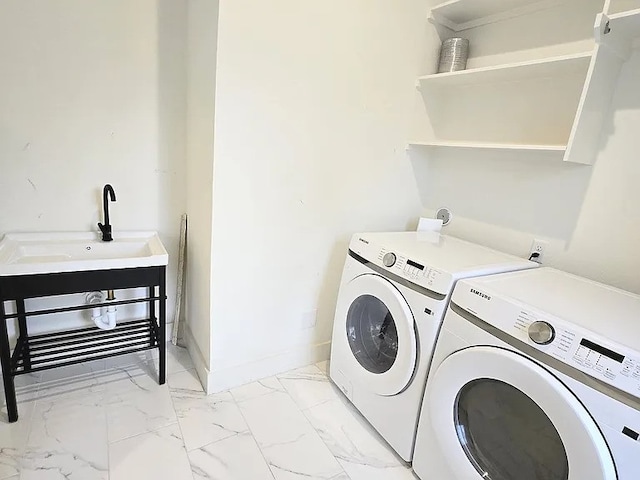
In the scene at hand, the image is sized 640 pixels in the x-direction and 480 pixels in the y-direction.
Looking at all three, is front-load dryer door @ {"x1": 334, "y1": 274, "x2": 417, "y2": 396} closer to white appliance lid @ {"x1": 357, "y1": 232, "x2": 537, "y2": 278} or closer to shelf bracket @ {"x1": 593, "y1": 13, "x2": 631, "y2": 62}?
white appliance lid @ {"x1": 357, "y1": 232, "x2": 537, "y2": 278}

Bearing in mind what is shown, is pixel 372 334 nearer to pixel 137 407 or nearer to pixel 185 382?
pixel 185 382

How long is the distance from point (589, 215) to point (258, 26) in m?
1.60

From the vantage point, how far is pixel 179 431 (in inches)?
63.5

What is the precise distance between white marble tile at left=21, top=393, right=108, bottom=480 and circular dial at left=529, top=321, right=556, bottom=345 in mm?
1545

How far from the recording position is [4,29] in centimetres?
158

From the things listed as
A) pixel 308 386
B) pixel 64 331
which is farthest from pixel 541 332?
pixel 64 331

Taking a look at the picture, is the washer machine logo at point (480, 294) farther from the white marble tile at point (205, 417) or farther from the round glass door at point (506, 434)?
the white marble tile at point (205, 417)

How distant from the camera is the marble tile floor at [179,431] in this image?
4.72 feet

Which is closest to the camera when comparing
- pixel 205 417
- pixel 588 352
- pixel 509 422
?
pixel 588 352

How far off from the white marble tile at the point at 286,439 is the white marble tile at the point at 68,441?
0.60 m

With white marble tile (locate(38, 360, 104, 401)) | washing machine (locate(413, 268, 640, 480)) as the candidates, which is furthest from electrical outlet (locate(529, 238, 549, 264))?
white marble tile (locate(38, 360, 104, 401))

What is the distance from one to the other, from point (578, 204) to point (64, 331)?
2.58m

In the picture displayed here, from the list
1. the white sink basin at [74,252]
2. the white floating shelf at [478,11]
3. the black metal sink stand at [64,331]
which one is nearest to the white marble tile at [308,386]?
the black metal sink stand at [64,331]

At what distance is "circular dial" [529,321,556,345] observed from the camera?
1024mm
